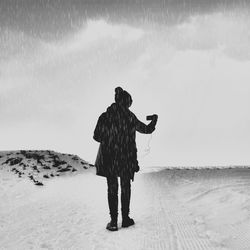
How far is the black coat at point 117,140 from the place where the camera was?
5.73 metres

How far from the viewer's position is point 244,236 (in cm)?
498

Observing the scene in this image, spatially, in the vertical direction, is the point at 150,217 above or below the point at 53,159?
above

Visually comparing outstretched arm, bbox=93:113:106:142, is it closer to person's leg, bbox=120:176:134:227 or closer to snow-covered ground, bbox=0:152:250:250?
person's leg, bbox=120:176:134:227

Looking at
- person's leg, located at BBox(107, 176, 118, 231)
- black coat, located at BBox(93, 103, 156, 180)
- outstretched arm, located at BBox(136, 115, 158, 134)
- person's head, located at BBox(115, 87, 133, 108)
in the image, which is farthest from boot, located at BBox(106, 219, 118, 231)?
person's head, located at BBox(115, 87, 133, 108)

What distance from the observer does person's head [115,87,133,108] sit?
227 inches

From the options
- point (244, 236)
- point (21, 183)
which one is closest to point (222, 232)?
point (244, 236)

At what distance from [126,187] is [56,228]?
1.36 m

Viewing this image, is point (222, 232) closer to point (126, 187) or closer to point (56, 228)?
point (126, 187)

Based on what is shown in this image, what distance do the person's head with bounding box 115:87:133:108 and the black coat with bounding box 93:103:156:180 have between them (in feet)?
0.21

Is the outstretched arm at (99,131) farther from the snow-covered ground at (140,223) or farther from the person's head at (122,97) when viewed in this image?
the snow-covered ground at (140,223)

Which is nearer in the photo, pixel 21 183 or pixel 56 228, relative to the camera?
pixel 56 228

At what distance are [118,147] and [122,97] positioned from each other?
790mm

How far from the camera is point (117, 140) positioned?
5.80m

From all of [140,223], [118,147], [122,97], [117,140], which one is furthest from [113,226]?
[122,97]
